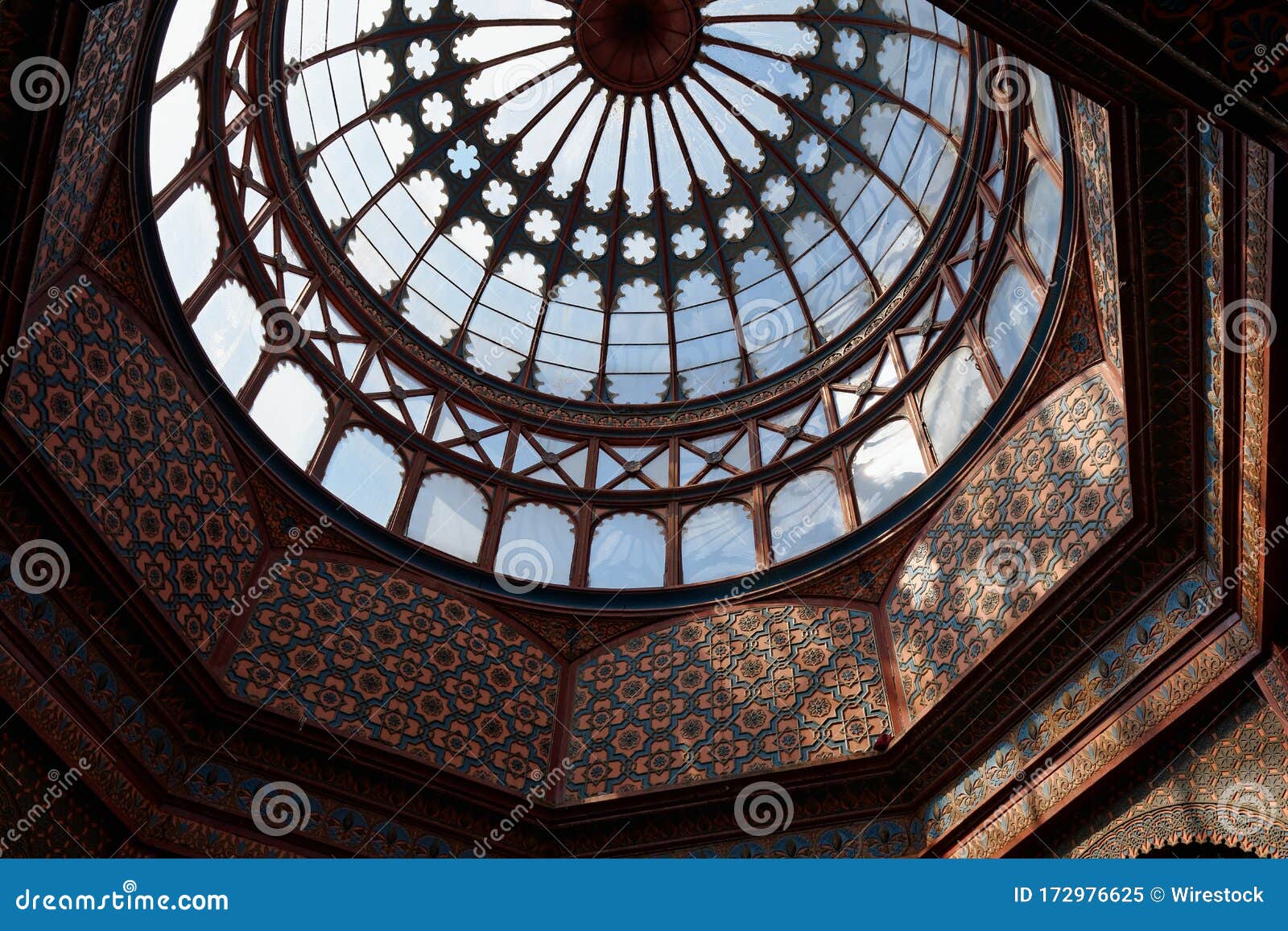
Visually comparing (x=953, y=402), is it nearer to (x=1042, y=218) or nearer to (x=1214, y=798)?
(x=1042, y=218)

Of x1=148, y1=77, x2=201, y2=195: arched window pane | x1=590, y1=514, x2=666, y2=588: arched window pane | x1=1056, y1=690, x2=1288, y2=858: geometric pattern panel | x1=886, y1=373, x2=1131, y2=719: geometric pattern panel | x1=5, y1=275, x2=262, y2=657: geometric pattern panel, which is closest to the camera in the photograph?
x1=1056, y1=690, x2=1288, y2=858: geometric pattern panel

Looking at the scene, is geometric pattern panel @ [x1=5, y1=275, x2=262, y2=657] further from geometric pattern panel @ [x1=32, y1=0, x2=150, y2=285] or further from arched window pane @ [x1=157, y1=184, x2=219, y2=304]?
arched window pane @ [x1=157, y1=184, x2=219, y2=304]

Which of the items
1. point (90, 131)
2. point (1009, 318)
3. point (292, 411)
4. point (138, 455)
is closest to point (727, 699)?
point (1009, 318)

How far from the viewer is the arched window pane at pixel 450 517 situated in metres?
9.52

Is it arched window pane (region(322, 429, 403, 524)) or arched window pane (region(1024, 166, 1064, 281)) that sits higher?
arched window pane (region(1024, 166, 1064, 281))

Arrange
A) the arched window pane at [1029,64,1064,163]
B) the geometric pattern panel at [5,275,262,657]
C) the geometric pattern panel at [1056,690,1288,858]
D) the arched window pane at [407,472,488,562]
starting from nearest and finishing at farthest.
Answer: the geometric pattern panel at [1056,690,1288,858], the geometric pattern panel at [5,275,262,657], the arched window pane at [1029,64,1064,163], the arched window pane at [407,472,488,562]

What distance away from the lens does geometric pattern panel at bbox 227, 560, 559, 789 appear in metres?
7.47

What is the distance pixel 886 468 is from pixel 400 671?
4.38 m

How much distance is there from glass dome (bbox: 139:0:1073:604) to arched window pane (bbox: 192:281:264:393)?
0.09ft

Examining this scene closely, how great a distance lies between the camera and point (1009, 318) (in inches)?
332

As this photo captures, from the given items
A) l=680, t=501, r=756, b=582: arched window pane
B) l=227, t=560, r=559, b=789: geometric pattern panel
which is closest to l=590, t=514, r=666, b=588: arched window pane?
l=680, t=501, r=756, b=582: arched window pane

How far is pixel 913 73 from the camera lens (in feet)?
34.8

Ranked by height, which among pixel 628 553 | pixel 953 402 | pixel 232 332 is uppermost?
pixel 953 402

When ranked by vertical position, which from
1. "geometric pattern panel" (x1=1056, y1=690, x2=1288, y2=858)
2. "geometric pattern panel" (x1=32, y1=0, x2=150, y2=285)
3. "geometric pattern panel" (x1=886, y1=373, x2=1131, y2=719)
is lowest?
"geometric pattern panel" (x1=1056, y1=690, x2=1288, y2=858)
